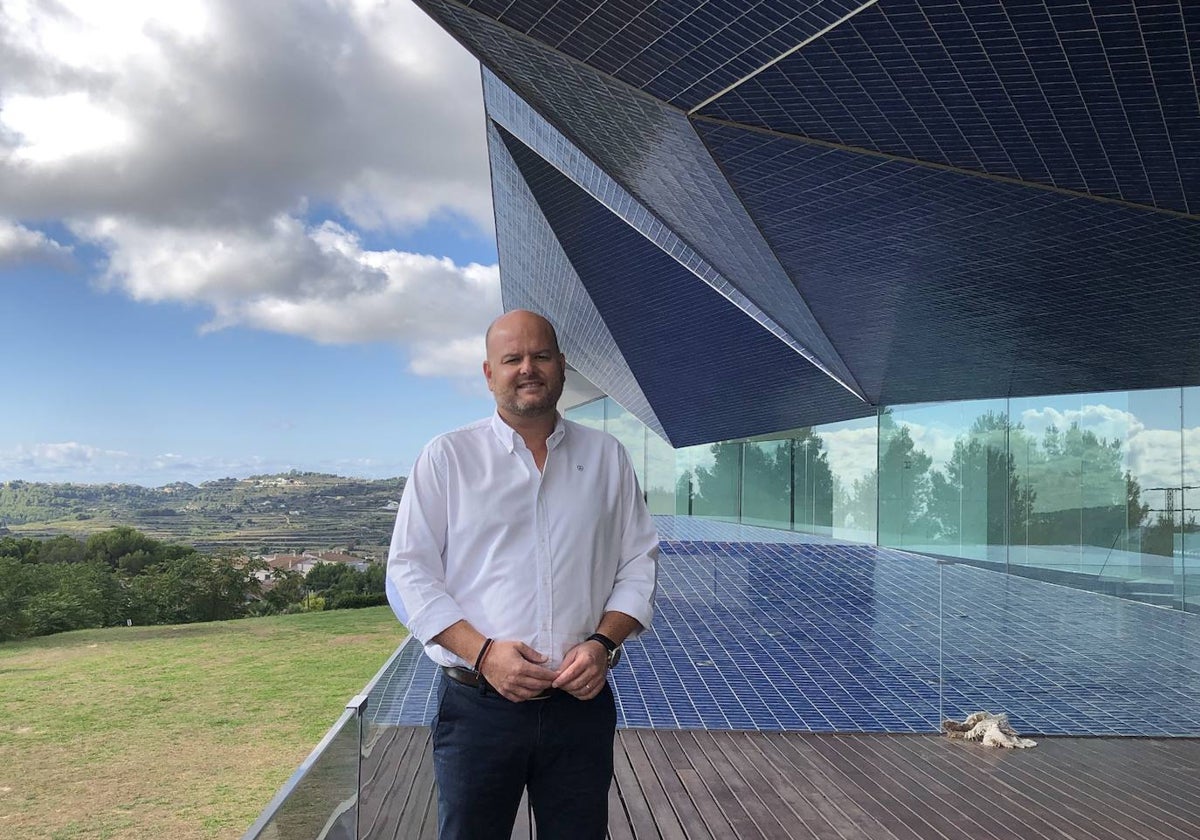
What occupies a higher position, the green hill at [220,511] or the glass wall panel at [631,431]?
the glass wall panel at [631,431]

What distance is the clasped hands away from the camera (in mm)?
2020

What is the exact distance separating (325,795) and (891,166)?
5.92m

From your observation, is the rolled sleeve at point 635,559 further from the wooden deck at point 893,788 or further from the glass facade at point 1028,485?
the glass facade at point 1028,485

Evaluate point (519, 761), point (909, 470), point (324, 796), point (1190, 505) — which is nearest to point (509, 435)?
point (519, 761)

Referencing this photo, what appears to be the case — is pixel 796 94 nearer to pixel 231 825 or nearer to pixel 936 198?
pixel 936 198

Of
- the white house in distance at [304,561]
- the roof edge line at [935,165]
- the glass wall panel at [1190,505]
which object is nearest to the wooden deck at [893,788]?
the roof edge line at [935,165]

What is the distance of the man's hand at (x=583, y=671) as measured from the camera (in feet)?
6.69

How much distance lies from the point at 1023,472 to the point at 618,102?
9.60 metres

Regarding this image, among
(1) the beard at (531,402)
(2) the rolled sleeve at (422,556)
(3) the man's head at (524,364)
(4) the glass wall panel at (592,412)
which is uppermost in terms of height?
(4) the glass wall panel at (592,412)

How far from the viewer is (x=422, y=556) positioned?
215 cm

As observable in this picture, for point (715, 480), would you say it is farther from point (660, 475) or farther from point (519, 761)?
point (519, 761)

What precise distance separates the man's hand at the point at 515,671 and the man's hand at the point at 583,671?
32 millimetres

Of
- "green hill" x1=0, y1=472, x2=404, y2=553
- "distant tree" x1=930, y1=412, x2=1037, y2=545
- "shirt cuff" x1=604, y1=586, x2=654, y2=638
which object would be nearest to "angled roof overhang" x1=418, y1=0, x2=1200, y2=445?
"distant tree" x1=930, y1=412, x2=1037, y2=545

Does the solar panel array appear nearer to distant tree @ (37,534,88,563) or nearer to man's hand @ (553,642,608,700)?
man's hand @ (553,642,608,700)
